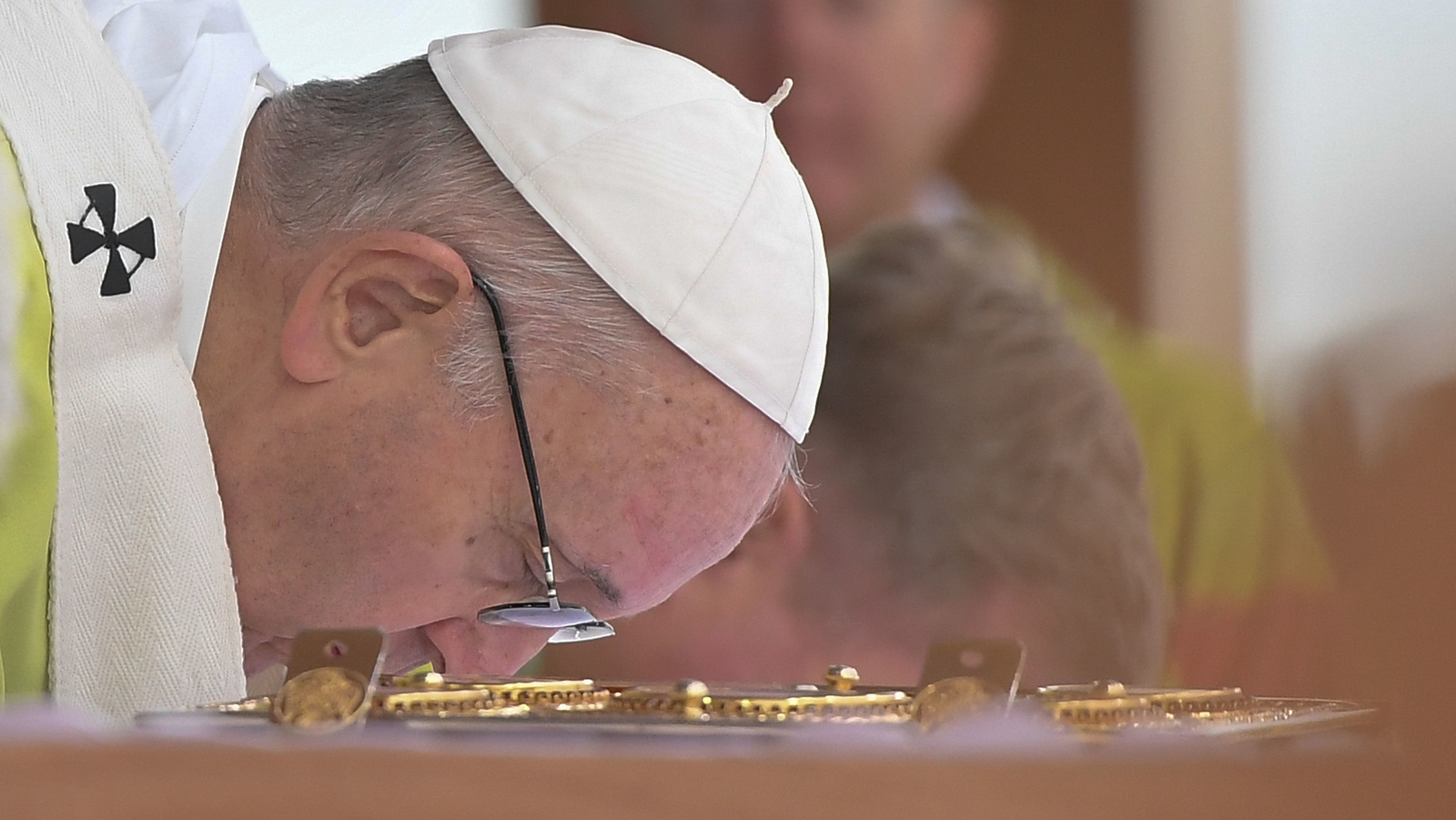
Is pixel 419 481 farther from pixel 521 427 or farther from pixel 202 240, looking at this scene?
pixel 202 240

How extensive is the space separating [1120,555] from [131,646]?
1754 mm

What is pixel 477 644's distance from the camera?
4.70ft

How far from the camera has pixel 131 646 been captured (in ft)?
3.78

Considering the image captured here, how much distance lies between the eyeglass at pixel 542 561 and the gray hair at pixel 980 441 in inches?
47.9

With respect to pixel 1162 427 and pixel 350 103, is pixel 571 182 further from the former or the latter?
pixel 1162 427

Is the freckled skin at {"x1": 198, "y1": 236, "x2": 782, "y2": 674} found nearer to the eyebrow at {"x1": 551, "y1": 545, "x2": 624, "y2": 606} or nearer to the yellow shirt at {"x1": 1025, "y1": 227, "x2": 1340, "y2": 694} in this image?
the eyebrow at {"x1": 551, "y1": 545, "x2": 624, "y2": 606}

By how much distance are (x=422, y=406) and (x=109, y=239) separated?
0.29 metres

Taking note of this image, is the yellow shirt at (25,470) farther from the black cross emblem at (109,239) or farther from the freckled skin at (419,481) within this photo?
the freckled skin at (419,481)

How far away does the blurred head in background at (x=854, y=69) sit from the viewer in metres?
2.95

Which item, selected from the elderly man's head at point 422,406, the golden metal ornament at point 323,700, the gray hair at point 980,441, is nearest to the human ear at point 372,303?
the elderly man's head at point 422,406

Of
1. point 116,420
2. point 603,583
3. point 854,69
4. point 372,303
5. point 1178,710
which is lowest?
point 1178,710

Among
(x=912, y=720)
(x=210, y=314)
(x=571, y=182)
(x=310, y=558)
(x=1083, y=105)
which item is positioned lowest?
(x=912, y=720)

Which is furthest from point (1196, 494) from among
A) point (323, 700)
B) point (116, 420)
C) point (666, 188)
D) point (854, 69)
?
point (323, 700)

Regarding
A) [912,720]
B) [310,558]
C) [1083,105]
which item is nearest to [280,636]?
[310,558]
